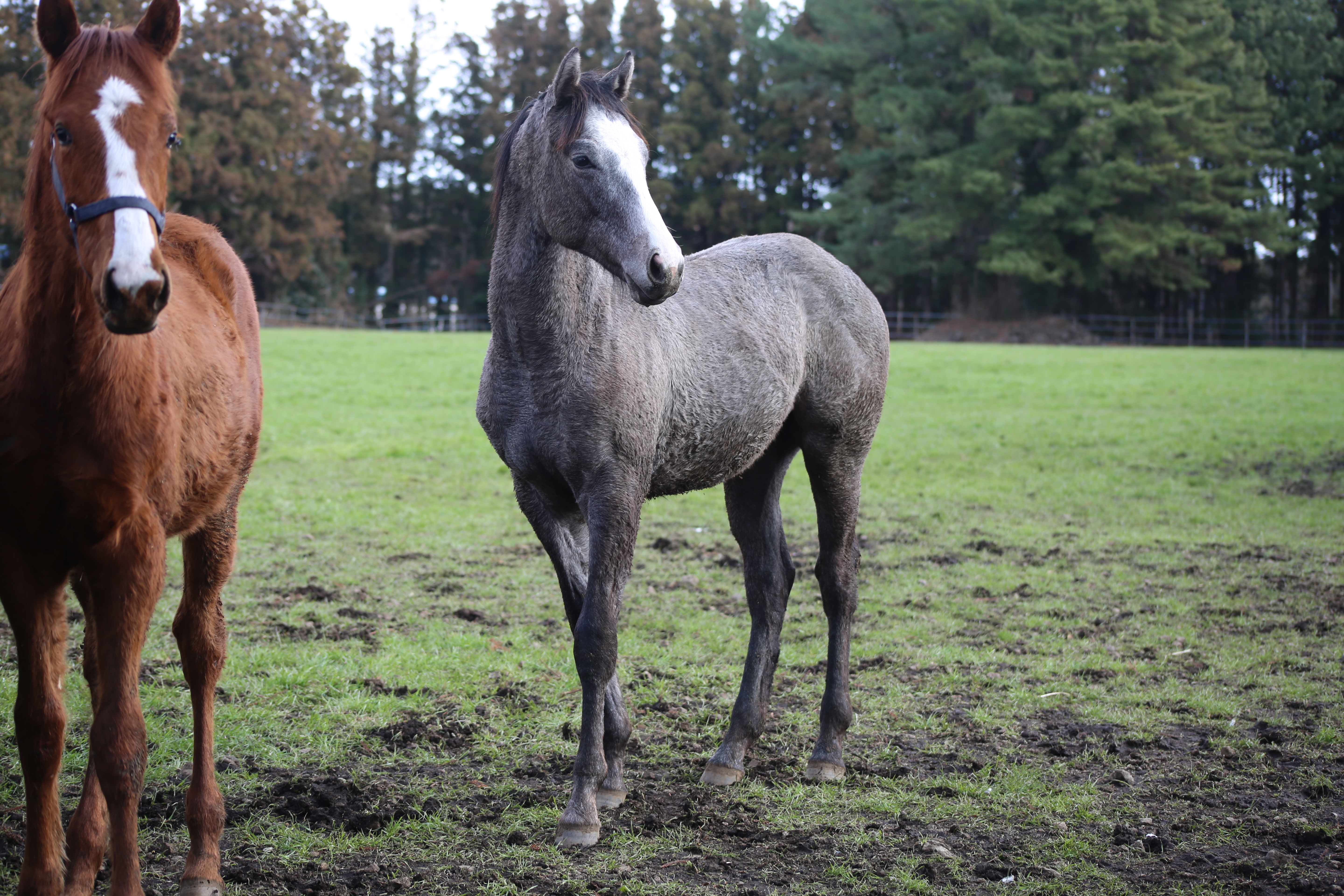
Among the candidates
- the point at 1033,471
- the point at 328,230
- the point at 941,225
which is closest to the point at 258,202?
the point at 328,230

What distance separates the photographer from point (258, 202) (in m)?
38.9

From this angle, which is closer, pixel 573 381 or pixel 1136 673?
pixel 573 381

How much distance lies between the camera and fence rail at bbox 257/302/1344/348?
38719mm

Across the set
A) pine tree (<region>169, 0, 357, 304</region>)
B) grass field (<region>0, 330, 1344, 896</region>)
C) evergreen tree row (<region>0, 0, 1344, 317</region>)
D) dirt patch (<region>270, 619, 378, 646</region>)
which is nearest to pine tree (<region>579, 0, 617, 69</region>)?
evergreen tree row (<region>0, 0, 1344, 317</region>)

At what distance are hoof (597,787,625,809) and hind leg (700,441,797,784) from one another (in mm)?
604

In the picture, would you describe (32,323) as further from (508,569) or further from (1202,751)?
(508,569)

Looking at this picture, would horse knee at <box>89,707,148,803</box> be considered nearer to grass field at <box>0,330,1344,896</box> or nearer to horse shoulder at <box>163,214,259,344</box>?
grass field at <box>0,330,1344,896</box>

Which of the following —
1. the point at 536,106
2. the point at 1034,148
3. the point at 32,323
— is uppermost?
the point at 1034,148

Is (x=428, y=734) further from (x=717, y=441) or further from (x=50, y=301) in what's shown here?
(x=50, y=301)

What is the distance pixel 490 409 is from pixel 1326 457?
12416 millimetres

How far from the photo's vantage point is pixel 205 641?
3504mm

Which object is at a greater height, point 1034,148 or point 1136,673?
point 1034,148

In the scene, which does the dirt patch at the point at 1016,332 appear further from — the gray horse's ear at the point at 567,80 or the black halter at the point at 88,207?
the black halter at the point at 88,207

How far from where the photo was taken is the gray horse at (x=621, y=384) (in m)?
3.48
